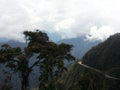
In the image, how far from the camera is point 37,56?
68.7 m

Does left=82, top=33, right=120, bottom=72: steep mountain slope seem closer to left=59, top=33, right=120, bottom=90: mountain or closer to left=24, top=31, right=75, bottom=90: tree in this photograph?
left=59, top=33, right=120, bottom=90: mountain

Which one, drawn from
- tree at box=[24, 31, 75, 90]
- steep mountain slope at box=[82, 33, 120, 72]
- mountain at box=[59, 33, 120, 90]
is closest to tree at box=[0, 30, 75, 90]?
tree at box=[24, 31, 75, 90]

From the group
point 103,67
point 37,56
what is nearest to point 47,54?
point 37,56

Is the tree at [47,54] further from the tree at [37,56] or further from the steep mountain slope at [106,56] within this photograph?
the steep mountain slope at [106,56]

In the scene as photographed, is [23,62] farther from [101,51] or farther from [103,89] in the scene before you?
[101,51]

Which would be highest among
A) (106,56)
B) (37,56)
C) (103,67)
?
(106,56)

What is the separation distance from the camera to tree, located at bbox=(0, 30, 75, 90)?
65.9 metres

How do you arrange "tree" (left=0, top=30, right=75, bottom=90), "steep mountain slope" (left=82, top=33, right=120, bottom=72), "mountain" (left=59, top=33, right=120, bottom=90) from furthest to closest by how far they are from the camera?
"steep mountain slope" (left=82, top=33, right=120, bottom=72)
"mountain" (left=59, top=33, right=120, bottom=90)
"tree" (left=0, top=30, right=75, bottom=90)

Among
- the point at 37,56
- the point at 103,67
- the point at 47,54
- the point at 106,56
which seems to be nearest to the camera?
the point at 47,54

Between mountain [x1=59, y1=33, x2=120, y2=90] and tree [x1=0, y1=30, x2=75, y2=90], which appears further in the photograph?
mountain [x1=59, y1=33, x2=120, y2=90]

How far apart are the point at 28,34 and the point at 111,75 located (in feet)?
223

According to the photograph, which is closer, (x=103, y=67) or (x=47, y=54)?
(x=47, y=54)

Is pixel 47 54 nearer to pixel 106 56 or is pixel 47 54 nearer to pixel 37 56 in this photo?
pixel 37 56

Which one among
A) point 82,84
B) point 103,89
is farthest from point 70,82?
point 82,84
